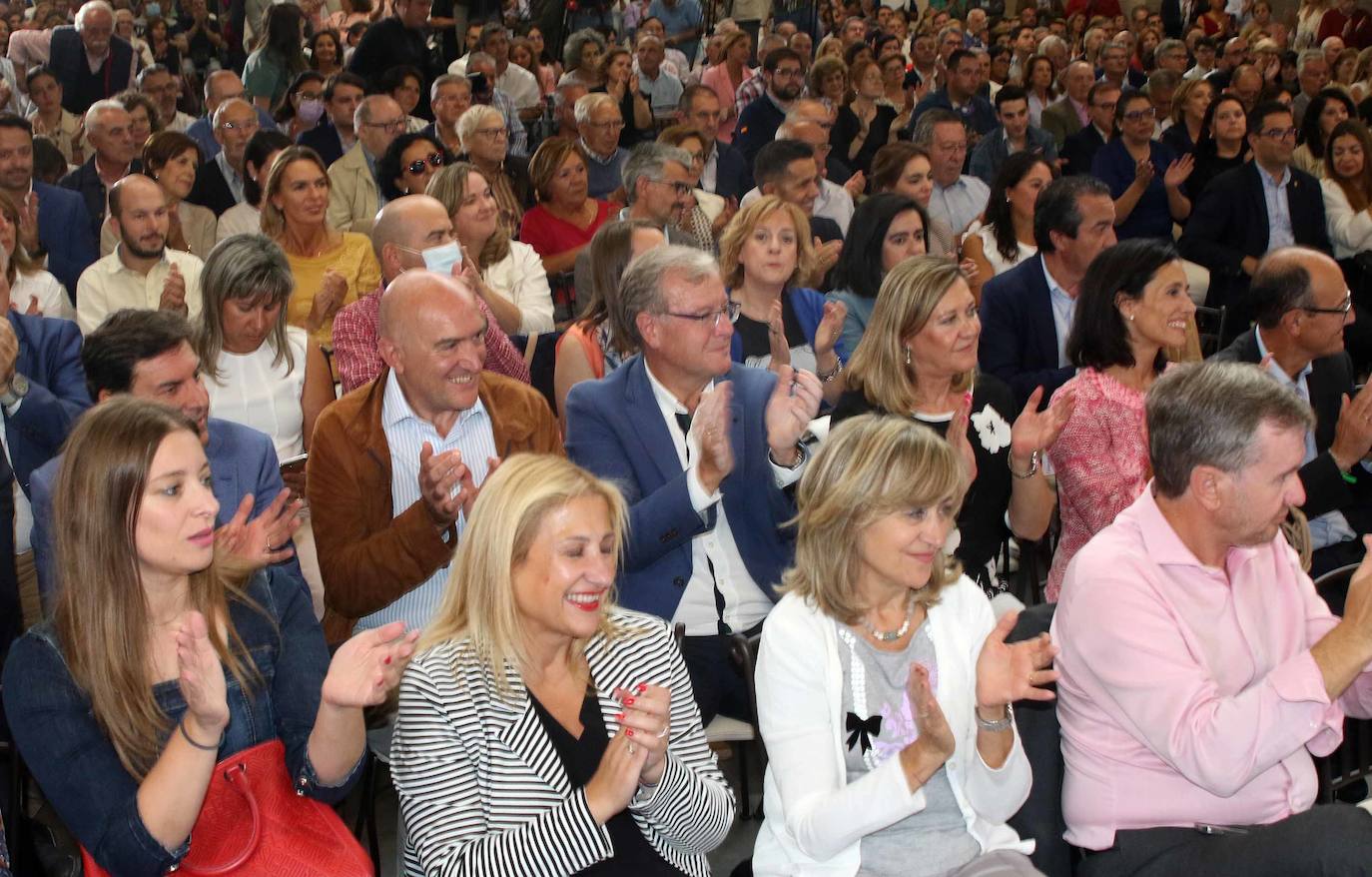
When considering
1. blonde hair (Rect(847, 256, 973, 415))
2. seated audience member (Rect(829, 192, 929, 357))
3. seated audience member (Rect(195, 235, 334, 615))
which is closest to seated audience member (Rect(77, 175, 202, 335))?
seated audience member (Rect(195, 235, 334, 615))

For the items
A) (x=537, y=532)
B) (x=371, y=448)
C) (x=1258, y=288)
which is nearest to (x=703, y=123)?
(x=1258, y=288)

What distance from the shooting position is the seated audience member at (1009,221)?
5.39m

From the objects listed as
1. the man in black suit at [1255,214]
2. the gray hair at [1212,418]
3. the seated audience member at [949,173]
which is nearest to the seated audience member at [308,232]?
the seated audience member at [949,173]

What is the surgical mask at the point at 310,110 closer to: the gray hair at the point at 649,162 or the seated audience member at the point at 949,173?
the gray hair at the point at 649,162

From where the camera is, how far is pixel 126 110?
6750 millimetres

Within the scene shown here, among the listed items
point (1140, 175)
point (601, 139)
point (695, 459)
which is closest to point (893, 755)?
point (695, 459)

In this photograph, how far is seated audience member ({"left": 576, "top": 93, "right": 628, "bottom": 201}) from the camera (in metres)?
6.88

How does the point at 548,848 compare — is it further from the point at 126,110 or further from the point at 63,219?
the point at 126,110

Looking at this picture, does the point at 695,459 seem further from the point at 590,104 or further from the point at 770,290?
the point at 590,104

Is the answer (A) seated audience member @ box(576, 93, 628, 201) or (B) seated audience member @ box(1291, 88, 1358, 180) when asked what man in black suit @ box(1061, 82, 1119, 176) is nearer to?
(B) seated audience member @ box(1291, 88, 1358, 180)

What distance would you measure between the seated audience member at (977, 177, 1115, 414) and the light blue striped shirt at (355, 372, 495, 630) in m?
1.86

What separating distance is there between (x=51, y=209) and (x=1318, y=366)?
4694 millimetres

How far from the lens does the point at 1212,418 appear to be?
2.27 meters

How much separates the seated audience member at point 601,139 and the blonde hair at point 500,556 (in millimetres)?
4730
